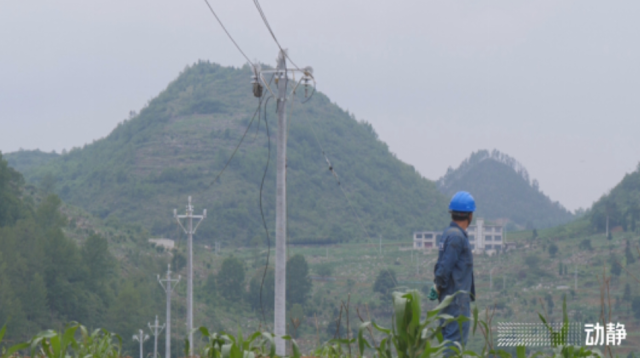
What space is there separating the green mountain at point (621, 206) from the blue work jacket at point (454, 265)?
76715 millimetres

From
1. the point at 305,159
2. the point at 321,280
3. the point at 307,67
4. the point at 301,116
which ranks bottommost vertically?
the point at 321,280

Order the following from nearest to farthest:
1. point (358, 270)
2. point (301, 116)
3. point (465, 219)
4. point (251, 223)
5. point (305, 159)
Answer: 1. point (465, 219)
2. point (358, 270)
3. point (251, 223)
4. point (305, 159)
5. point (301, 116)

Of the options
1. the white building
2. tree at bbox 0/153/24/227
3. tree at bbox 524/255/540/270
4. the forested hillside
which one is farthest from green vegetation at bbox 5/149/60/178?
tree at bbox 0/153/24/227

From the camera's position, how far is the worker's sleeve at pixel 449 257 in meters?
5.15

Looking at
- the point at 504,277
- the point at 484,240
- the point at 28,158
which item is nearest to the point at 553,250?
the point at 504,277

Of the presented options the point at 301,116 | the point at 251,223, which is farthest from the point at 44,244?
the point at 301,116

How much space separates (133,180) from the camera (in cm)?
10544

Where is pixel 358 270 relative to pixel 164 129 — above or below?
below

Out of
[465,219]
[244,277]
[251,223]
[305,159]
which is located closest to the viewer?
[465,219]

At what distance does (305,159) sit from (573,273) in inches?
2490

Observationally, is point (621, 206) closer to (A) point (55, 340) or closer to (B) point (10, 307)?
(B) point (10, 307)

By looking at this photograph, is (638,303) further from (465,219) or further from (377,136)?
(377,136)

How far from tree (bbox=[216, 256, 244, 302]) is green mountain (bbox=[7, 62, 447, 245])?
99.3ft

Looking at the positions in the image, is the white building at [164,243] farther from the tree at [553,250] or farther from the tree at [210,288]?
the tree at [553,250]
